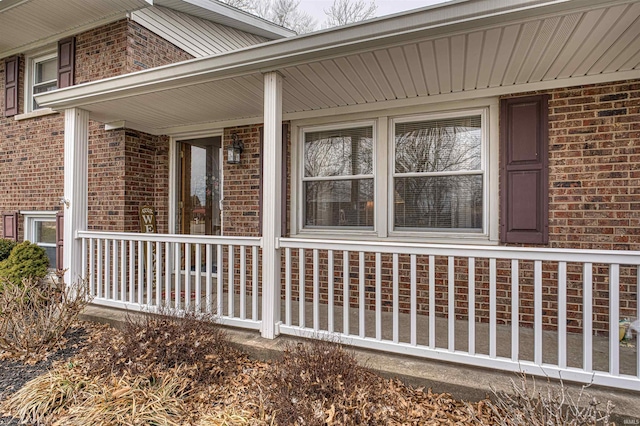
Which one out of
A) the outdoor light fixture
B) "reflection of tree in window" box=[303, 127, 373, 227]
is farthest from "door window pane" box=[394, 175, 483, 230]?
the outdoor light fixture

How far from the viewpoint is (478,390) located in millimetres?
2371

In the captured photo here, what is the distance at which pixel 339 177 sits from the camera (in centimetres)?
436

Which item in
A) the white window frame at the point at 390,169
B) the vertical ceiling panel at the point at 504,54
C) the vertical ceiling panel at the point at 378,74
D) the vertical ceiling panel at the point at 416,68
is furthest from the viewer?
the white window frame at the point at 390,169

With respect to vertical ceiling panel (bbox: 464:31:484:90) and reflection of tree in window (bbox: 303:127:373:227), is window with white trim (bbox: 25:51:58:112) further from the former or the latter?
vertical ceiling panel (bbox: 464:31:484:90)

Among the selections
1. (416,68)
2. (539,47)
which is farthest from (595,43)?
(416,68)

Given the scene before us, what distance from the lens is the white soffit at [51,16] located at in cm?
469

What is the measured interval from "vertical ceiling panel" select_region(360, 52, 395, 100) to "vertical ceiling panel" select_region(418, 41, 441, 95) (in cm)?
37

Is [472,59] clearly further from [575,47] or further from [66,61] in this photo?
[66,61]

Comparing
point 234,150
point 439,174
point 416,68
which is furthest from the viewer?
point 234,150

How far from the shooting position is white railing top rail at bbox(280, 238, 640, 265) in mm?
2244

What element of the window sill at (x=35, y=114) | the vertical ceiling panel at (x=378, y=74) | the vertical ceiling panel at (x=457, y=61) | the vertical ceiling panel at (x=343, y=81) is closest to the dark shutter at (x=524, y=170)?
the vertical ceiling panel at (x=457, y=61)

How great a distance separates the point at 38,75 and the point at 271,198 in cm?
569

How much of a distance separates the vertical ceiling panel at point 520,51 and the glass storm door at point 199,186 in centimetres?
397

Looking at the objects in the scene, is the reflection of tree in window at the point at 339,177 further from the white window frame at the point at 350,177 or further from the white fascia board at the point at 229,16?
the white fascia board at the point at 229,16
